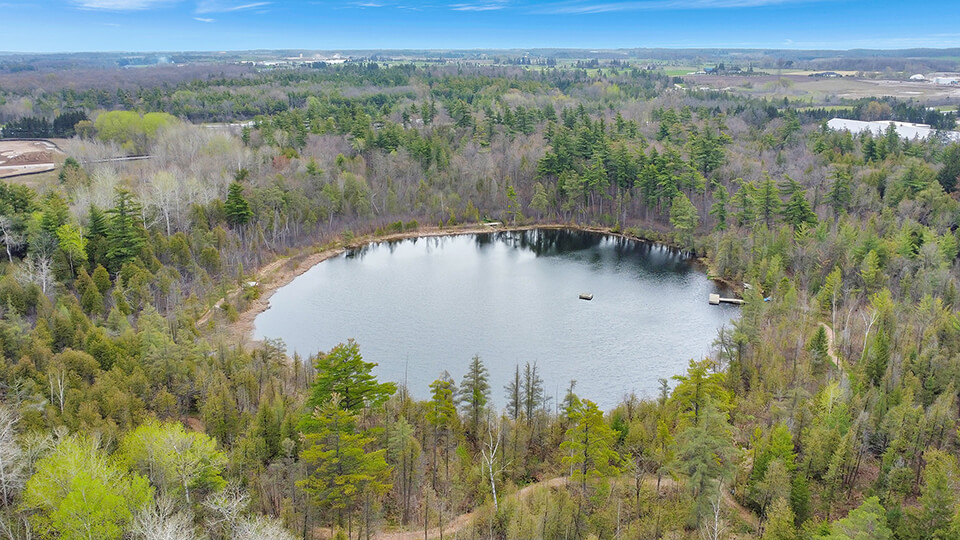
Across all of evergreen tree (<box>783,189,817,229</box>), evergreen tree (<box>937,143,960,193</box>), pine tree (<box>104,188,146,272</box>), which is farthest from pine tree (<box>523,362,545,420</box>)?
evergreen tree (<box>937,143,960,193</box>)

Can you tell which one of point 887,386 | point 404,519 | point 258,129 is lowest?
point 404,519

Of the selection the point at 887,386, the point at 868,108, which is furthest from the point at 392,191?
the point at 868,108

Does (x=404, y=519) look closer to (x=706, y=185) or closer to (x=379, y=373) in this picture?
(x=379, y=373)

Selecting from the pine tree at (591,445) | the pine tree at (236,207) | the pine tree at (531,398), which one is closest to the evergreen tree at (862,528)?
the pine tree at (591,445)

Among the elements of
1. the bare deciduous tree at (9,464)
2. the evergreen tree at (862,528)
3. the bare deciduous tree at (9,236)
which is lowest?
the evergreen tree at (862,528)

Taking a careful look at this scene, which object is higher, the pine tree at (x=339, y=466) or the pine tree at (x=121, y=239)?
the pine tree at (x=121, y=239)

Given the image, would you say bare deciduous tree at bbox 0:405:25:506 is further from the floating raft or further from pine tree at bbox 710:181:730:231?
pine tree at bbox 710:181:730:231

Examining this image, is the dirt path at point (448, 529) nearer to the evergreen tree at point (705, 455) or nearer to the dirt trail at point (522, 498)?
the dirt trail at point (522, 498)
